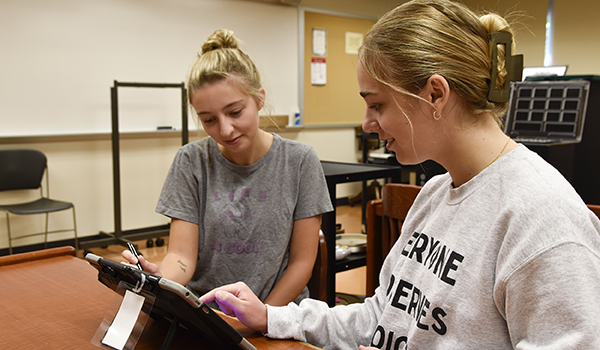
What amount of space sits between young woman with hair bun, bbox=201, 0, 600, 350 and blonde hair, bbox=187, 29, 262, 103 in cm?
56

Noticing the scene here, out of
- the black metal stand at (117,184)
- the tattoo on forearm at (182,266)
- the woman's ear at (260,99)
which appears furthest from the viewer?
the black metal stand at (117,184)

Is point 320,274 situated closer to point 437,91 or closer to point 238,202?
point 238,202

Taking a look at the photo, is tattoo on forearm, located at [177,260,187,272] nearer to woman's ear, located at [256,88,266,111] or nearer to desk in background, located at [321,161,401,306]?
woman's ear, located at [256,88,266,111]

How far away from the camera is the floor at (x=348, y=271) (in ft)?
9.96

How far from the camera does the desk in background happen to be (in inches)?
75.2

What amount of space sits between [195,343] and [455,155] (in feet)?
1.73

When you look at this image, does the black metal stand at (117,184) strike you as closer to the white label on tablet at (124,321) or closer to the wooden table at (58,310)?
the wooden table at (58,310)

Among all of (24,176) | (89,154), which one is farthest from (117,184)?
(24,176)

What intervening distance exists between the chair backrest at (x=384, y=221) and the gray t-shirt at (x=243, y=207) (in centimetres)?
17

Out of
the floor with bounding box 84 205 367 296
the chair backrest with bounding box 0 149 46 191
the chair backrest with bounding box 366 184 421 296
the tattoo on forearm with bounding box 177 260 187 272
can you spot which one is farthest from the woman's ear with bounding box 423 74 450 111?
the chair backrest with bounding box 0 149 46 191

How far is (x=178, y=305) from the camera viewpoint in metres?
0.69

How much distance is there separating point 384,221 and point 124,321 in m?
0.86

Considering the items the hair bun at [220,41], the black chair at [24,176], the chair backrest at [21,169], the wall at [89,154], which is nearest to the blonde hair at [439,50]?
the hair bun at [220,41]

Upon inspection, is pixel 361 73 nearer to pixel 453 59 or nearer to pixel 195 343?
pixel 453 59
